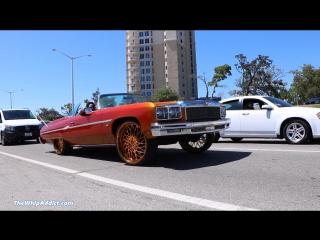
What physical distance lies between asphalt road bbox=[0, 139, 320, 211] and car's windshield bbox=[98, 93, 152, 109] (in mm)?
1309

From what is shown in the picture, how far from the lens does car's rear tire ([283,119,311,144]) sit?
7918 millimetres

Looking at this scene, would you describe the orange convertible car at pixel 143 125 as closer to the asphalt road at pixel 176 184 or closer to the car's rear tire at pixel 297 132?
the asphalt road at pixel 176 184

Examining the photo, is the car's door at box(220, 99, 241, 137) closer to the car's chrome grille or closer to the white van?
the car's chrome grille

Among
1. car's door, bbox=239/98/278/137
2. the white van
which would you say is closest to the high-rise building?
the white van

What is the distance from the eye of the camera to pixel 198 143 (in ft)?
22.9

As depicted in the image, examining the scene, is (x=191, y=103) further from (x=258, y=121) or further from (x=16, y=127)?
(x=16, y=127)

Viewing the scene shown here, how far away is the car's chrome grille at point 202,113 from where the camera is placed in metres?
5.40

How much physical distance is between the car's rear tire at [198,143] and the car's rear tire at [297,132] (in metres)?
2.83

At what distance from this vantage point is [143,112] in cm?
530

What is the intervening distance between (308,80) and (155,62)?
44693 millimetres
